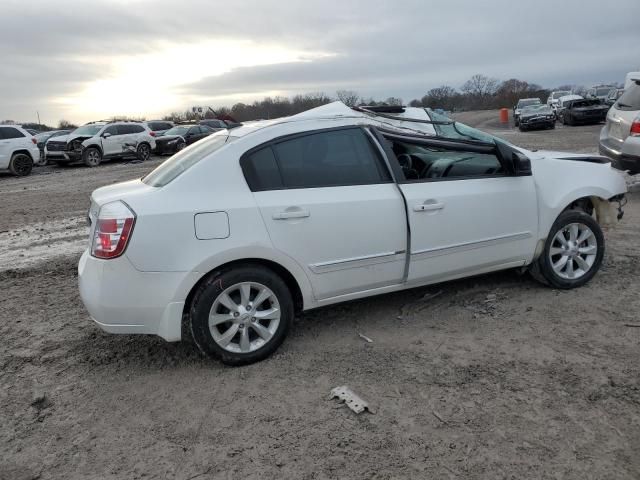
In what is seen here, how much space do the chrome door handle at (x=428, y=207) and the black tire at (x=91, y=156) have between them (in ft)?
64.4

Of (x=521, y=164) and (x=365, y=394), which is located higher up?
(x=521, y=164)

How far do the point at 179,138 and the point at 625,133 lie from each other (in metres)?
19.0

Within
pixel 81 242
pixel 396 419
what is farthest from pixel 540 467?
pixel 81 242

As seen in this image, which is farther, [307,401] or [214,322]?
[214,322]

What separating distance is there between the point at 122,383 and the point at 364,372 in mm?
1586

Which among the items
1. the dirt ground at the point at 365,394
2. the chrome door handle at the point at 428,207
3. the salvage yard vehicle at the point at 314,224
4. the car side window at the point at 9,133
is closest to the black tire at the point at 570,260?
the salvage yard vehicle at the point at 314,224

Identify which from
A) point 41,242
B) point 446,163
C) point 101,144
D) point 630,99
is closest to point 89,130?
point 101,144

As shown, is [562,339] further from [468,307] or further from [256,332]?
[256,332]

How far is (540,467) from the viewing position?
2525 millimetres

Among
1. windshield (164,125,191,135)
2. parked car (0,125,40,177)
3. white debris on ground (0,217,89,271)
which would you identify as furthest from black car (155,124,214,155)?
white debris on ground (0,217,89,271)

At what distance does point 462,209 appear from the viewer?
411cm

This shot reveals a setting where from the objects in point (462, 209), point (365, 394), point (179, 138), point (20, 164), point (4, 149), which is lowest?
point (365, 394)

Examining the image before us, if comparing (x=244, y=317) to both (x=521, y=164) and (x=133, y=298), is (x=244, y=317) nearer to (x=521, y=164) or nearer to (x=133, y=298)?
(x=133, y=298)

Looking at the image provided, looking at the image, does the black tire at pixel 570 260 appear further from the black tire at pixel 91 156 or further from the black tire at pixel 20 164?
the black tire at pixel 91 156
